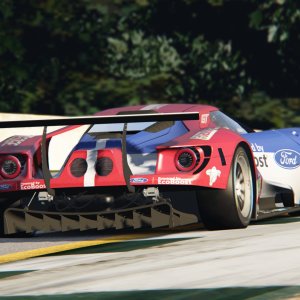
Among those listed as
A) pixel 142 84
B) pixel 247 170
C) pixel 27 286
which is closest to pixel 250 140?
pixel 247 170

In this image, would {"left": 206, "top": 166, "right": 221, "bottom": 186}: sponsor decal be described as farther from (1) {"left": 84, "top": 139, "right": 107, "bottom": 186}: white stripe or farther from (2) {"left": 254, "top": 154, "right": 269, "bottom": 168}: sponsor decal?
(2) {"left": 254, "top": 154, "right": 269, "bottom": 168}: sponsor decal

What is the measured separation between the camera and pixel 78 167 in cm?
1002

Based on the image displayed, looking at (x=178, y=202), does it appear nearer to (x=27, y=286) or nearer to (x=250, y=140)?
(x=250, y=140)

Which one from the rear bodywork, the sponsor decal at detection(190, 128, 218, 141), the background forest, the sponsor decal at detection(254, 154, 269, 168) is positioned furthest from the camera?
the background forest

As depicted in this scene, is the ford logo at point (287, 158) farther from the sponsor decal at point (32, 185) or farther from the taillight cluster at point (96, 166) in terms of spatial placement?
the sponsor decal at point (32, 185)

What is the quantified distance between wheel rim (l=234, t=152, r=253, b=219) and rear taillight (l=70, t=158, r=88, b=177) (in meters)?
1.27

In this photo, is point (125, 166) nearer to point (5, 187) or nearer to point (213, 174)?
point (213, 174)

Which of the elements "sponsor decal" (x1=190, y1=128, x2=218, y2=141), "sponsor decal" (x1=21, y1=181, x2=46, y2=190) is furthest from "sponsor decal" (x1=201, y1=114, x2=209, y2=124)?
"sponsor decal" (x1=21, y1=181, x2=46, y2=190)

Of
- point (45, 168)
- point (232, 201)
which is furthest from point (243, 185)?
point (45, 168)

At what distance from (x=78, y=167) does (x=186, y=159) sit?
2.96 ft

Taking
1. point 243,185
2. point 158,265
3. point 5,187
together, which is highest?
point 5,187

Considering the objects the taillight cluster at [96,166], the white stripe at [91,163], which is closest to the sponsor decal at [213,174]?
the taillight cluster at [96,166]

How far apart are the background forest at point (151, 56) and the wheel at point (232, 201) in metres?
23.8

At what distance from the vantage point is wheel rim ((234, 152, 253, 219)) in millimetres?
10258
